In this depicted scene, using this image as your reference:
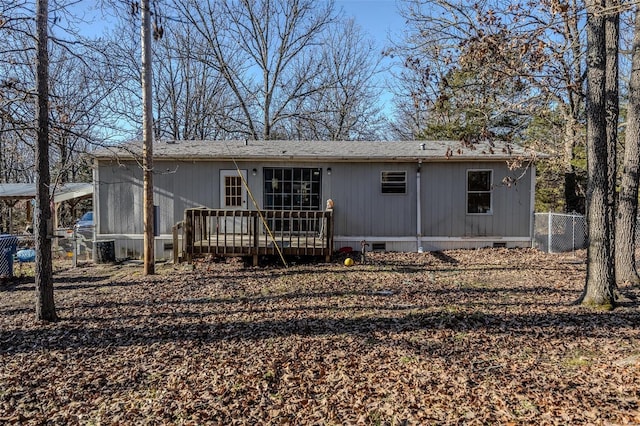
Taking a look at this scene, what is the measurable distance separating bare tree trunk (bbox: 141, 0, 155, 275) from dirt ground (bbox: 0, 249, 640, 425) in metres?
1.17

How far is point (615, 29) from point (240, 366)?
6.83 metres

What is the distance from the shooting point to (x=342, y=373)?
356cm

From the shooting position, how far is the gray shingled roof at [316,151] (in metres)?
10.1

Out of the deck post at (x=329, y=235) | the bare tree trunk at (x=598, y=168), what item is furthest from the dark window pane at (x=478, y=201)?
the bare tree trunk at (x=598, y=168)

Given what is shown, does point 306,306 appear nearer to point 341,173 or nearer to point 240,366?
point 240,366

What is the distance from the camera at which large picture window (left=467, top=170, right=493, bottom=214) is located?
34.4 feet

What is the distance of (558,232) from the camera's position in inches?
403

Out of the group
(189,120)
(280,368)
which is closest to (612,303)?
(280,368)

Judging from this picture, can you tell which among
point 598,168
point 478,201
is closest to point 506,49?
point 598,168

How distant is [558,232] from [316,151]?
6532 mm

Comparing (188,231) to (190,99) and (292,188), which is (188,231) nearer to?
(292,188)

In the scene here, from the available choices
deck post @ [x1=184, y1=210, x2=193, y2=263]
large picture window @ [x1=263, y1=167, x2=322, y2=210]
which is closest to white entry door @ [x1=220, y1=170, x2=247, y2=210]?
large picture window @ [x1=263, y1=167, x2=322, y2=210]

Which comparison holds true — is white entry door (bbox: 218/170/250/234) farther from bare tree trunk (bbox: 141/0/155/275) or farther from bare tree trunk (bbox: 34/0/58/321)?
bare tree trunk (bbox: 34/0/58/321)

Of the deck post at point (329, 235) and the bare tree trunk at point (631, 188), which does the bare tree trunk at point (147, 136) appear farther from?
the bare tree trunk at point (631, 188)
